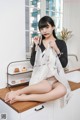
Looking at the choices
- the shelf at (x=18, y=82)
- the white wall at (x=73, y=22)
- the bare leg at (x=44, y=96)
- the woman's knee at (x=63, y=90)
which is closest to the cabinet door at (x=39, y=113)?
the bare leg at (x=44, y=96)

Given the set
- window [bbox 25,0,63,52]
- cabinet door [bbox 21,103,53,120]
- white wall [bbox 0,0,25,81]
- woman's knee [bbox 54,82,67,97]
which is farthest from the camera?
window [bbox 25,0,63,52]

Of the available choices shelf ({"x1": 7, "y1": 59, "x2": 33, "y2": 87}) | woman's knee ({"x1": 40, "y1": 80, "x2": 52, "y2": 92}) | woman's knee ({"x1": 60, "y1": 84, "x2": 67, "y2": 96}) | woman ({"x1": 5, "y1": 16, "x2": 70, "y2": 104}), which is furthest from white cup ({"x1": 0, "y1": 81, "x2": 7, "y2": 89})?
woman's knee ({"x1": 60, "y1": 84, "x2": 67, "y2": 96})

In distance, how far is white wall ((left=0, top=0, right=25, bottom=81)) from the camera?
159cm

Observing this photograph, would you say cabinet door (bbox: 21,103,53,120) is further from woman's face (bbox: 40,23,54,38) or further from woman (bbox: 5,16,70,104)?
woman's face (bbox: 40,23,54,38)

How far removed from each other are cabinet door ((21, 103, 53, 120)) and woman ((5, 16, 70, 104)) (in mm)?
86

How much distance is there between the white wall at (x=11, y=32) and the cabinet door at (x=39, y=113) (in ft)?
1.69

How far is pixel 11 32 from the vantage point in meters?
1.65

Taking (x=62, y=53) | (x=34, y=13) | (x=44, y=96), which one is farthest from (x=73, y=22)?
(x=44, y=96)

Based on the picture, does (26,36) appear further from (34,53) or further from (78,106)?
(78,106)

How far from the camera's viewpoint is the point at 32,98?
139 cm

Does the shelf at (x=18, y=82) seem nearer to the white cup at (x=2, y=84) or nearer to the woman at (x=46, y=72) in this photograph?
the white cup at (x=2, y=84)

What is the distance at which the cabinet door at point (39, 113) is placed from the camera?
1.33 metres

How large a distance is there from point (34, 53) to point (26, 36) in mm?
301

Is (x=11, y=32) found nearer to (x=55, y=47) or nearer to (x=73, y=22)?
(x=55, y=47)
